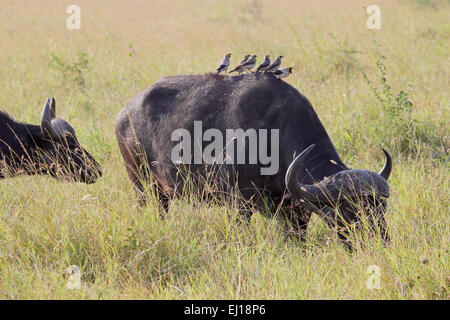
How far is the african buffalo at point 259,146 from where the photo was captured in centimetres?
412

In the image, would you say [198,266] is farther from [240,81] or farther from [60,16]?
[60,16]

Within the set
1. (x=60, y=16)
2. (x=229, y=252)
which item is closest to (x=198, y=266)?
(x=229, y=252)

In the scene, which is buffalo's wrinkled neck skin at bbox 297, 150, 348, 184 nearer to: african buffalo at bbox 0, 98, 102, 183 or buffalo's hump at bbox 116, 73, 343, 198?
buffalo's hump at bbox 116, 73, 343, 198

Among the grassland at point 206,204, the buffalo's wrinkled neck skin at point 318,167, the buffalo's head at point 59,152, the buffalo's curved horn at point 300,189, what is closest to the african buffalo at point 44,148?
the buffalo's head at point 59,152

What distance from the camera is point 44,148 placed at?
5738 millimetres

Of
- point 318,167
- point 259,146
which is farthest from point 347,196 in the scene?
point 259,146

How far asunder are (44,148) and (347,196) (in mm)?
3075

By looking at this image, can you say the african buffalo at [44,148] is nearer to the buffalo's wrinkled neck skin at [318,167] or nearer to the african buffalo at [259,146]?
the african buffalo at [259,146]

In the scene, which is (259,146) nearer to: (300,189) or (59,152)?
(300,189)

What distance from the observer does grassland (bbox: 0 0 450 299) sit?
12.3ft

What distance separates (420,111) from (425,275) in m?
4.01

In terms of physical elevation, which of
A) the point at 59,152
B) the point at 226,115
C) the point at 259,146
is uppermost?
the point at 226,115

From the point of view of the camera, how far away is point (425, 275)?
11.7 feet

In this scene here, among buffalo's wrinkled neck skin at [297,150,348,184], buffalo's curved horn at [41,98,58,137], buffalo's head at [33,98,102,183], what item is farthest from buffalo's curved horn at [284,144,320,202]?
buffalo's curved horn at [41,98,58,137]
